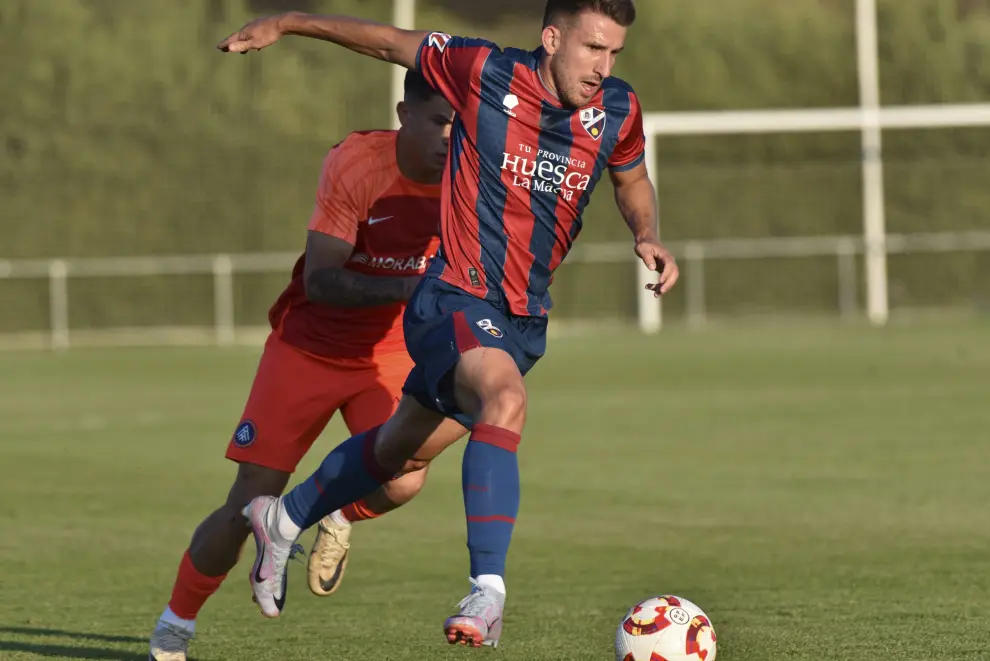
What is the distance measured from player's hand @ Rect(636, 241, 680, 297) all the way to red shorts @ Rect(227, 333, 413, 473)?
1.42 meters

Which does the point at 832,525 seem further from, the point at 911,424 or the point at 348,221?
the point at 911,424

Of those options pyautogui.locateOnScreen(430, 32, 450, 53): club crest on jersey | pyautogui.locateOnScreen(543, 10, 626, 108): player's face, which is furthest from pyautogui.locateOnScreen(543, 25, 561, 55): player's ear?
pyautogui.locateOnScreen(430, 32, 450, 53): club crest on jersey

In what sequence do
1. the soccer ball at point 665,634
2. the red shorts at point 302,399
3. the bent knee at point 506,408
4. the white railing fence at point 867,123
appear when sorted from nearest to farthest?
1. the bent knee at point 506,408
2. the soccer ball at point 665,634
3. the red shorts at point 302,399
4. the white railing fence at point 867,123

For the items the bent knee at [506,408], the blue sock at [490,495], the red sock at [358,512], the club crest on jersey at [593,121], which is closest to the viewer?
the blue sock at [490,495]

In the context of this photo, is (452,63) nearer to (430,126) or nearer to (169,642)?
(430,126)

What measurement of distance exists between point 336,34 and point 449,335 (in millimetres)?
1087

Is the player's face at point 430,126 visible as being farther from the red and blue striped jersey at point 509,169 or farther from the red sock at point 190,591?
the red sock at point 190,591

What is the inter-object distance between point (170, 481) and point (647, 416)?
16.9ft

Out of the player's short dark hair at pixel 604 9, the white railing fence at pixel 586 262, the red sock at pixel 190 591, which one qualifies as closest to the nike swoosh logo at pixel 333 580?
the red sock at pixel 190 591

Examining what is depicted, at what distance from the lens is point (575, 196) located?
575 cm

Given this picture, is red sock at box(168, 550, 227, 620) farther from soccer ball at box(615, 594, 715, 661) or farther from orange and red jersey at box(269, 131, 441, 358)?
soccer ball at box(615, 594, 715, 661)

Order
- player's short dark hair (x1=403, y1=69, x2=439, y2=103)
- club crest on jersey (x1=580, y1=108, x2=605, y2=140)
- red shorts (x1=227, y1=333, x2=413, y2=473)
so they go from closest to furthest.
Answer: club crest on jersey (x1=580, y1=108, x2=605, y2=140), player's short dark hair (x1=403, y1=69, x2=439, y2=103), red shorts (x1=227, y1=333, x2=413, y2=473)

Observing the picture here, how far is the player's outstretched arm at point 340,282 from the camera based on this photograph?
625 cm

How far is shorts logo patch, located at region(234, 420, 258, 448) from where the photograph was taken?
20.8 ft
